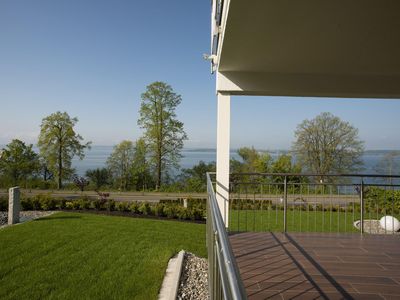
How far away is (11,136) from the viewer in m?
21.0

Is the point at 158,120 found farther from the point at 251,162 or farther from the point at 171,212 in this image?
the point at 171,212

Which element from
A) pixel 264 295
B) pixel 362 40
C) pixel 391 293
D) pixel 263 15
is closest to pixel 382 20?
pixel 362 40

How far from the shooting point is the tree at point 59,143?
21.3 meters

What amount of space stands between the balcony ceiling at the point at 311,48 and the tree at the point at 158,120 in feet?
52.8

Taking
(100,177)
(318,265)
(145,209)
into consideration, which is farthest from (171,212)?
(100,177)

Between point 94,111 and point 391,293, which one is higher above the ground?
point 94,111

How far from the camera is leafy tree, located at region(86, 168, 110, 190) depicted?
19.3 metres

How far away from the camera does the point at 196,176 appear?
17.5 m

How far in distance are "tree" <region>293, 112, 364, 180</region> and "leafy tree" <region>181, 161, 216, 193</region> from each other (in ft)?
17.7

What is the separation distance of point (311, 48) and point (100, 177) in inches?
701

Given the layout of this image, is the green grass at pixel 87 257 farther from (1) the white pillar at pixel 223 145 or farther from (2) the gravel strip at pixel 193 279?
(1) the white pillar at pixel 223 145

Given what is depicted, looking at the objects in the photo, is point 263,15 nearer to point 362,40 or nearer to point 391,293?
point 362,40

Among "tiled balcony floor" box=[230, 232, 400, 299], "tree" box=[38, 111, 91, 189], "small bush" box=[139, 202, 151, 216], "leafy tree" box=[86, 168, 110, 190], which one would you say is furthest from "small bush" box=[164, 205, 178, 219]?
"tree" box=[38, 111, 91, 189]

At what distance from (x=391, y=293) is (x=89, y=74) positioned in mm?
19258
